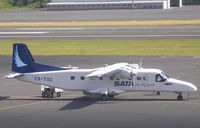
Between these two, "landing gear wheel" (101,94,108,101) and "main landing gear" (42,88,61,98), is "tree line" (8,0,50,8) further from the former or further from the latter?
"landing gear wheel" (101,94,108,101)

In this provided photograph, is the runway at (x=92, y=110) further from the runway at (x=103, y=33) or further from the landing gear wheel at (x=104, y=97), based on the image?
the runway at (x=103, y=33)

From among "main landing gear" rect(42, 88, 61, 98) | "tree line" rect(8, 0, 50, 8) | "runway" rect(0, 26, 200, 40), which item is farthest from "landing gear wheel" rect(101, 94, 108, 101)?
"tree line" rect(8, 0, 50, 8)

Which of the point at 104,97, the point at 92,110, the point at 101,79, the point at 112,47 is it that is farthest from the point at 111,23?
the point at 92,110

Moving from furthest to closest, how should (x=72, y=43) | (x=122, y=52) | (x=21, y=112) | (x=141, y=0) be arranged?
(x=141, y=0) < (x=72, y=43) < (x=122, y=52) < (x=21, y=112)

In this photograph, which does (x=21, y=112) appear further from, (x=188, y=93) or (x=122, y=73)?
(x=188, y=93)

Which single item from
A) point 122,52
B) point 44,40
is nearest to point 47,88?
point 122,52

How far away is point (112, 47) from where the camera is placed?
226ft

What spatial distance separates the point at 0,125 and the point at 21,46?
10544 mm

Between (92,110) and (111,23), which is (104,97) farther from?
(111,23)

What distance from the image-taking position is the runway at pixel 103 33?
81188 millimetres

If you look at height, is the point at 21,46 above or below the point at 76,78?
above

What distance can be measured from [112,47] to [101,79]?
108ft

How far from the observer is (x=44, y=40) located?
7900cm

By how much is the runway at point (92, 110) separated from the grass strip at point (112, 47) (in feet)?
58.5
